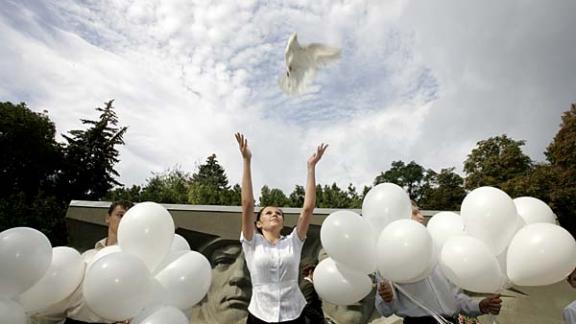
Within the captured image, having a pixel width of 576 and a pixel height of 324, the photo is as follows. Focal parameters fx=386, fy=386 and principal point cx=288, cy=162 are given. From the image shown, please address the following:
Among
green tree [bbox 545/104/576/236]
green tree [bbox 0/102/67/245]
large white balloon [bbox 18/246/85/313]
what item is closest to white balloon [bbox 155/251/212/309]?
large white balloon [bbox 18/246/85/313]

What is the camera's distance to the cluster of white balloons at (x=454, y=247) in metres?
2.21

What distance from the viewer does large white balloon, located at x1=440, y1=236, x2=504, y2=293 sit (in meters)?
2.23

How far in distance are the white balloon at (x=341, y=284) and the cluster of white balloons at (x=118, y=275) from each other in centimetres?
76

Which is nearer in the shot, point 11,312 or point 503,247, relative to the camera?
point 11,312

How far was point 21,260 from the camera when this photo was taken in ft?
6.72

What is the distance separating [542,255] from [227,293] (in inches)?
190

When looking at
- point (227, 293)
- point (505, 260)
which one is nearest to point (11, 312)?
point (505, 260)

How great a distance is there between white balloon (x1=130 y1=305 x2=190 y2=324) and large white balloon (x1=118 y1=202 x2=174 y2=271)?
0.28 meters

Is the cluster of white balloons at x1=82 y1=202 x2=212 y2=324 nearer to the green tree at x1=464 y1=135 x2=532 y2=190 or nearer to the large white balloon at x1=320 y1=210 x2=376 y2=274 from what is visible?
the large white balloon at x1=320 y1=210 x2=376 y2=274

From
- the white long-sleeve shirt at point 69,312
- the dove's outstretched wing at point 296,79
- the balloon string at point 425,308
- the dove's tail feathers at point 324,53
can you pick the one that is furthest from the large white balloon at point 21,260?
the dove's tail feathers at point 324,53

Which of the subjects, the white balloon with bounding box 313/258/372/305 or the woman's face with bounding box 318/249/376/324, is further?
the woman's face with bounding box 318/249/376/324

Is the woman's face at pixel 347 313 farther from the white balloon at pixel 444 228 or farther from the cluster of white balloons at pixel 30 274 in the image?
the cluster of white balloons at pixel 30 274

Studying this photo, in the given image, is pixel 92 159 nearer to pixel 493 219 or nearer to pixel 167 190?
pixel 167 190

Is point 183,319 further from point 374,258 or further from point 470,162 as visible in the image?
point 470,162
